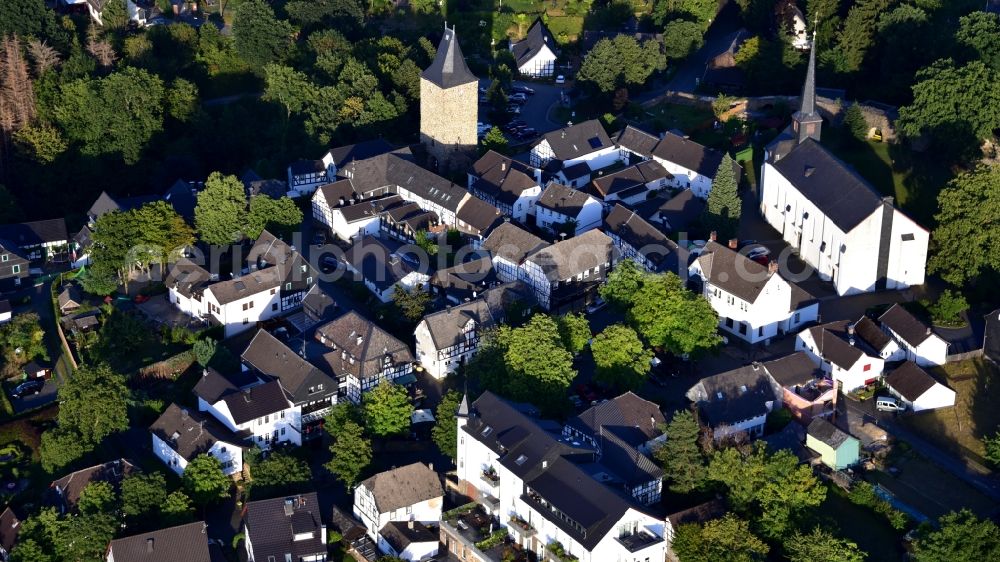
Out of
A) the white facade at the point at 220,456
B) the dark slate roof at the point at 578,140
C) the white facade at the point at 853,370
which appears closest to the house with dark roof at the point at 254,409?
the white facade at the point at 220,456

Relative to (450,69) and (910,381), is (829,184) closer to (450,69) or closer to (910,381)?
(910,381)

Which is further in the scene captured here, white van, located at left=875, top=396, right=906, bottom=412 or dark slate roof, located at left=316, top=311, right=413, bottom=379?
dark slate roof, located at left=316, top=311, right=413, bottom=379

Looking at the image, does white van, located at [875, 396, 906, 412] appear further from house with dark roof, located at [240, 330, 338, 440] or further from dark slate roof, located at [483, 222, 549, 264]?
house with dark roof, located at [240, 330, 338, 440]

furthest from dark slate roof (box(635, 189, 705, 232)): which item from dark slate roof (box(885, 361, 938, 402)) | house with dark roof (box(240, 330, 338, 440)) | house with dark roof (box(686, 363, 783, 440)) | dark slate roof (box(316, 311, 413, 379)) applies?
house with dark roof (box(240, 330, 338, 440))

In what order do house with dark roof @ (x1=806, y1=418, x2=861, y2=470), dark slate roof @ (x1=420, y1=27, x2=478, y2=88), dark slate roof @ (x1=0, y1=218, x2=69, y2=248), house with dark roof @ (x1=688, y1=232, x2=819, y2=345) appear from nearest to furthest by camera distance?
house with dark roof @ (x1=806, y1=418, x2=861, y2=470), house with dark roof @ (x1=688, y1=232, x2=819, y2=345), dark slate roof @ (x1=0, y1=218, x2=69, y2=248), dark slate roof @ (x1=420, y1=27, x2=478, y2=88)

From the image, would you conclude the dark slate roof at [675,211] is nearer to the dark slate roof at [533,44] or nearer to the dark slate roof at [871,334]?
the dark slate roof at [871,334]

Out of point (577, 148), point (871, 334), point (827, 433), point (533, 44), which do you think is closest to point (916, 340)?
point (871, 334)
